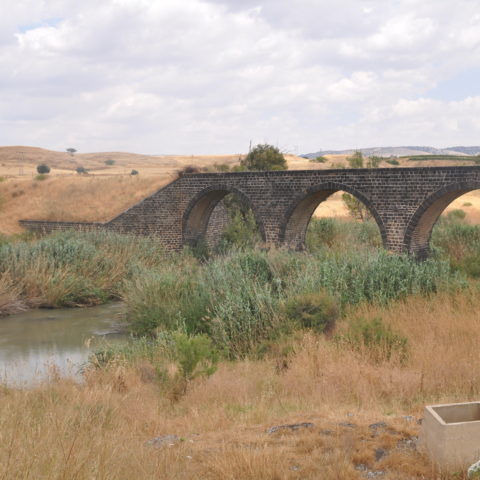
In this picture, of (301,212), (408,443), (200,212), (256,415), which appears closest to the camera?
Answer: (408,443)

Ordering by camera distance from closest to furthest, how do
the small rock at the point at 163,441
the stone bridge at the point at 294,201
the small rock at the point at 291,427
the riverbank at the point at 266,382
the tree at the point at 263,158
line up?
the riverbank at the point at 266,382
the small rock at the point at 163,441
the small rock at the point at 291,427
the stone bridge at the point at 294,201
the tree at the point at 263,158

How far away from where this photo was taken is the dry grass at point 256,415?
12.8 feet

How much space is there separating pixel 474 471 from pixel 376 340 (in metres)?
4.14

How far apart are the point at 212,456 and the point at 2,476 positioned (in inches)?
71.2

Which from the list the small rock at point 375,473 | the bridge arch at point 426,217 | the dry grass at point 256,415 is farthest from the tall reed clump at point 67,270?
the small rock at point 375,473

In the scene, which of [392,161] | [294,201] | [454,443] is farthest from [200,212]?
[392,161]

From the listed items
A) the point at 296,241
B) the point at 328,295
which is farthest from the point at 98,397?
the point at 296,241

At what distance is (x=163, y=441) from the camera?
16.4 ft

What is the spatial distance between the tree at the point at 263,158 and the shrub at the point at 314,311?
21.2m

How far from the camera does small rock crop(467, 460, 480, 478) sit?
3.96 metres

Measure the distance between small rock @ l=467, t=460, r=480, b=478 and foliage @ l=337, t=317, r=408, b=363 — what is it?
333cm

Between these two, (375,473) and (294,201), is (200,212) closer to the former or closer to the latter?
(294,201)

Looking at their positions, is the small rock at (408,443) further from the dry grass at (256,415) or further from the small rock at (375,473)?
the small rock at (375,473)

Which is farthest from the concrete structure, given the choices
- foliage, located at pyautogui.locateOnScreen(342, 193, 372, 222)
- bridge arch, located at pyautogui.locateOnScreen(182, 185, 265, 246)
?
foliage, located at pyautogui.locateOnScreen(342, 193, 372, 222)
